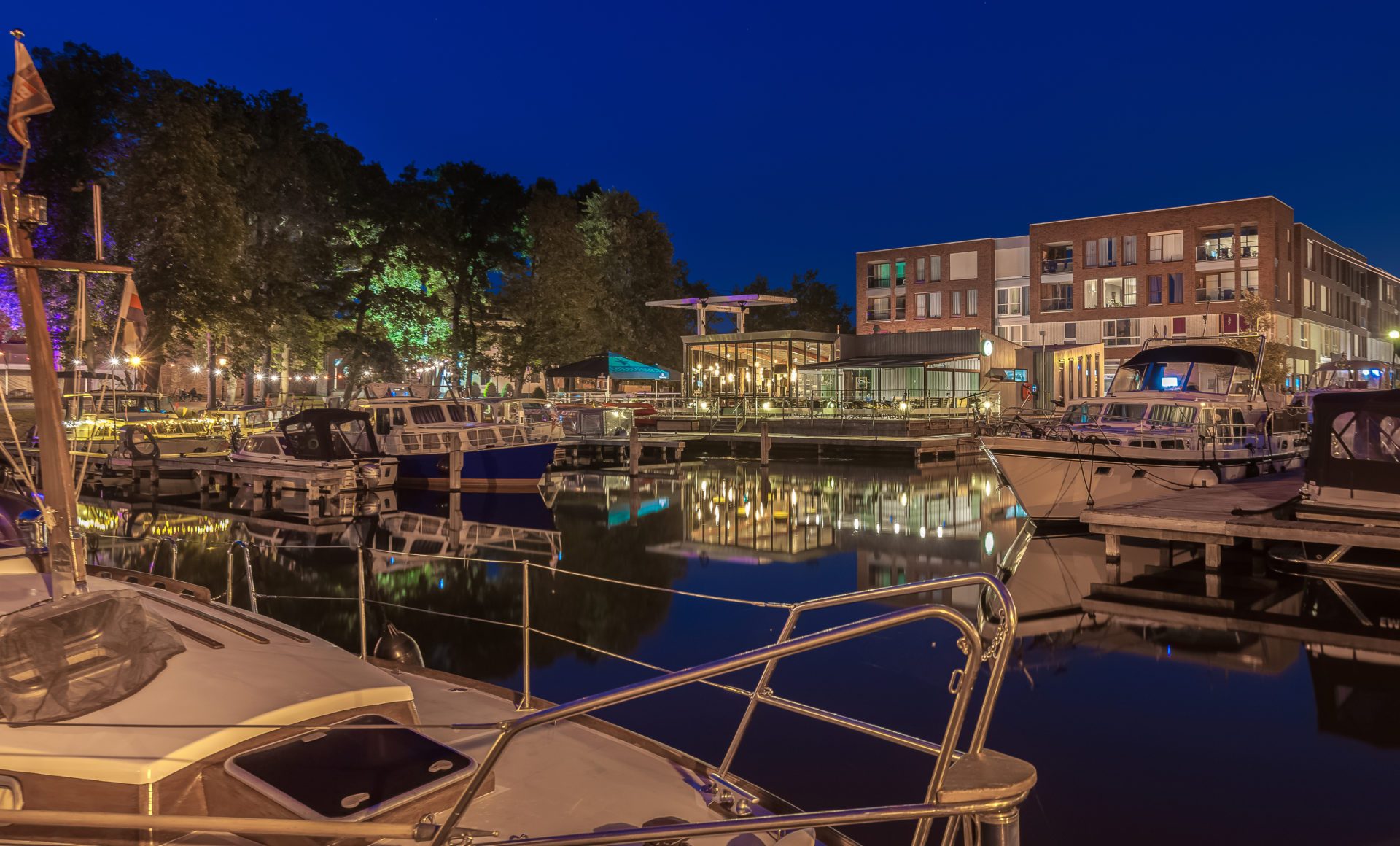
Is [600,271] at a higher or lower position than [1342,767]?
higher

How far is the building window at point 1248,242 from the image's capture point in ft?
158

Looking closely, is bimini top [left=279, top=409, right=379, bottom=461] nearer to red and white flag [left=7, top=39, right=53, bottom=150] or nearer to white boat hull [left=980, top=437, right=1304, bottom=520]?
white boat hull [left=980, top=437, right=1304, bottom=520]

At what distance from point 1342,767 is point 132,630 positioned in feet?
28.3

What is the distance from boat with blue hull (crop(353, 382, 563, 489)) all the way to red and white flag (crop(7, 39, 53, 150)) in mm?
20004

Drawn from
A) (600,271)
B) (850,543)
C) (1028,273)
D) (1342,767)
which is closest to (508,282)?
(600,271)

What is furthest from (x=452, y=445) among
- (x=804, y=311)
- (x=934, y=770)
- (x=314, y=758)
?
(x=804, y=311)

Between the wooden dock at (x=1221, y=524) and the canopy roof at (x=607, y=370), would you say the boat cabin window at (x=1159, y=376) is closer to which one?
the wooden dock at (x=1221, y=524)

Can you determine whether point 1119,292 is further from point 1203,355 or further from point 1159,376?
point 1203,355

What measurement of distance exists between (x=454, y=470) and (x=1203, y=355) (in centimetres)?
1951

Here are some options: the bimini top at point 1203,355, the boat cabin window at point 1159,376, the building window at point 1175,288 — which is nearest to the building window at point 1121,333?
the building window at point 1175,288

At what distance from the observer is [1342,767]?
714 centimetres

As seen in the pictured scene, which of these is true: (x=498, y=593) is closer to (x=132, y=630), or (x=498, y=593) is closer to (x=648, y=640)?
(x=648, y=640)

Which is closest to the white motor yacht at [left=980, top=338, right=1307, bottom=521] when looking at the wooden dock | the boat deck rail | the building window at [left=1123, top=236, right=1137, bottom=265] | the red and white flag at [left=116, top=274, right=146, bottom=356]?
the wooden dock

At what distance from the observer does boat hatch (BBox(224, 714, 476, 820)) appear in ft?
10.4
